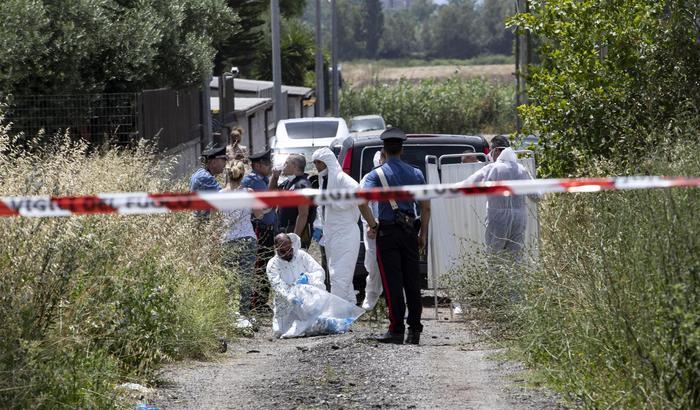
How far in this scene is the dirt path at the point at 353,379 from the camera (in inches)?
290

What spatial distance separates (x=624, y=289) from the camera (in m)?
6.20

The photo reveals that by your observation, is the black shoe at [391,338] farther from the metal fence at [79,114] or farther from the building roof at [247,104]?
the building roof at [247,104]

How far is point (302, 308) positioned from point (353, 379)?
2.72 meters

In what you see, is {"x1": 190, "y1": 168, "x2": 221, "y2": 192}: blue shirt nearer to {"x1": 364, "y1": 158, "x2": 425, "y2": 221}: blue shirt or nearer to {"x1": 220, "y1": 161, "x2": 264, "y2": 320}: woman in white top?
{"x1": 220, "y1": 161, "x2": 264, "y2": 320}: woman in white top

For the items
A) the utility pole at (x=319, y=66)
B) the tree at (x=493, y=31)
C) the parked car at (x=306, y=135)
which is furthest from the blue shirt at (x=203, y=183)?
the tree at (x=493, y=31)

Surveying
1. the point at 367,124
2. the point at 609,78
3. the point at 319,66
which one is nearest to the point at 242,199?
the point at 609,78

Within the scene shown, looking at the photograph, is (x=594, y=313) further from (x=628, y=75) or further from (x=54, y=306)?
(x=628, y=75)

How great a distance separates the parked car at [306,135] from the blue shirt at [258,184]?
14.1 meters

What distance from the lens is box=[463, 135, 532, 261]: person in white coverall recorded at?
35.5 ft

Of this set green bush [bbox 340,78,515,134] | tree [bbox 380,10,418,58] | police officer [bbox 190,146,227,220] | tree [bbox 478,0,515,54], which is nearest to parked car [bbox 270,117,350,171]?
police officer [bbox 190,146,227,220]

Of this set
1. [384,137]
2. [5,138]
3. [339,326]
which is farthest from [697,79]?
[5,138]

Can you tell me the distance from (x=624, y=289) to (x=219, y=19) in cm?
1847

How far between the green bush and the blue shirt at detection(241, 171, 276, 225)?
52.2 m

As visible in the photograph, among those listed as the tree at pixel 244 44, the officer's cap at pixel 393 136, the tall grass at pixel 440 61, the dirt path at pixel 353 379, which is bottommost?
the dirt path at pixel 353 379
